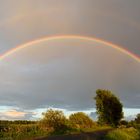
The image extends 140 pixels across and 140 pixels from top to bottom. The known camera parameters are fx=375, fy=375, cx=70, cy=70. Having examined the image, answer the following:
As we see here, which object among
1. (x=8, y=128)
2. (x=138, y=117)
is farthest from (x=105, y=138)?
(x=138, y=117)

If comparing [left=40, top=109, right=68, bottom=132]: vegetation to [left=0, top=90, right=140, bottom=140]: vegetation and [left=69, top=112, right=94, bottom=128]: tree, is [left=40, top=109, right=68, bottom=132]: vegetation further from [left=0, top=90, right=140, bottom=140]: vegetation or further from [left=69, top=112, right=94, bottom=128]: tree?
[left=69, top=112, right=94, bottom=128]: tree

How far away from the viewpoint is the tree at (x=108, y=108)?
80750 mm

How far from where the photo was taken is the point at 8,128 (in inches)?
1874

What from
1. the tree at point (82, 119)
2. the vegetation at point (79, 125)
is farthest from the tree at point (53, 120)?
the tree at point (82, 119)

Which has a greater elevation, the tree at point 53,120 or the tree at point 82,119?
the tree at point 82,119

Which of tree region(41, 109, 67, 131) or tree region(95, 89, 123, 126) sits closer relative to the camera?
tree region(41, 109, 67, 131)

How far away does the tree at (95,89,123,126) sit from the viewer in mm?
80750

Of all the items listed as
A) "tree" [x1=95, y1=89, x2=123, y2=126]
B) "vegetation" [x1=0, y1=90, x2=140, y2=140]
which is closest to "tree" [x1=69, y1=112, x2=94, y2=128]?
"vegetation" [x1=0, y1=90, x2=140, y2=140]

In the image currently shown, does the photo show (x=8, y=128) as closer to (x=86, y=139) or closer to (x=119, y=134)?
(x=119, y=134)

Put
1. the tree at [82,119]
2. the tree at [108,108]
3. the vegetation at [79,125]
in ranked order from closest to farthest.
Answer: the vegetation at [79,125]
the tree at [82,119]
the tree at [108,108]

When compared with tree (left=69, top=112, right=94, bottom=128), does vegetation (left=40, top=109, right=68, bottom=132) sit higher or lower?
lower

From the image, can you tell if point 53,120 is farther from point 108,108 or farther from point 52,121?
point 108,108

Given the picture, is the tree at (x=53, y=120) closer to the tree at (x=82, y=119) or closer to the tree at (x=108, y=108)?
the tree at (x=82, y=119)

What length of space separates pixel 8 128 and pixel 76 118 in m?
18.0
